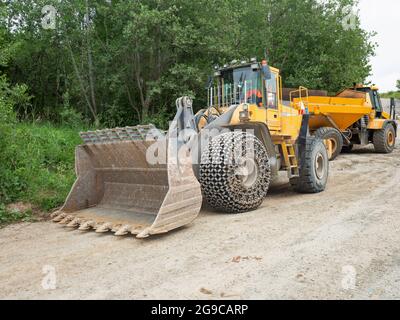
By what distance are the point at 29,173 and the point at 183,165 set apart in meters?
3.30

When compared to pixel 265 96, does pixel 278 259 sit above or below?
below

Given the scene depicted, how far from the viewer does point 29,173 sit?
647 cm

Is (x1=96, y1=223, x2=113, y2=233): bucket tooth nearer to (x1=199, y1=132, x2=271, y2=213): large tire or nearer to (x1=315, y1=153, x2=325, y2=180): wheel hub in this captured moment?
(x1=199, y1=132, x2=271, y2=213): large tire

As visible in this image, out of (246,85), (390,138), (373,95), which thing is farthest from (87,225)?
(390,138)

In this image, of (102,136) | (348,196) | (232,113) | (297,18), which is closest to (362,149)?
(297,18)

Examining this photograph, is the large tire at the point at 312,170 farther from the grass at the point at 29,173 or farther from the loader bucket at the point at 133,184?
the grass at the point at 29,173

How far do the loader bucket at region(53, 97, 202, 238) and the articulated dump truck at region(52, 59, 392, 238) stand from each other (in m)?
0.01

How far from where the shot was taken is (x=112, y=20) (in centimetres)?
1141

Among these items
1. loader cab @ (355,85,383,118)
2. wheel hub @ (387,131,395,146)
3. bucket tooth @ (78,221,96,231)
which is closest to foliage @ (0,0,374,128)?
loader cab @ (355,85,383,118)

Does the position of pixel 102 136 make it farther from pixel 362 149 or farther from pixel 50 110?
pixel 362 149

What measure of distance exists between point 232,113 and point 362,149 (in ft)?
37.4

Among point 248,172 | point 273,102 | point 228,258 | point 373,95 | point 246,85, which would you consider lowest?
point 228,258

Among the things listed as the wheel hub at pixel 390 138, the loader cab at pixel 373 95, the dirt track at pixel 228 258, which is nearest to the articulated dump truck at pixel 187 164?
the dirt track at pixel 228 258

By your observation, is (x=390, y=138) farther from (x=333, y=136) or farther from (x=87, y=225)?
(x=87, y=225)
